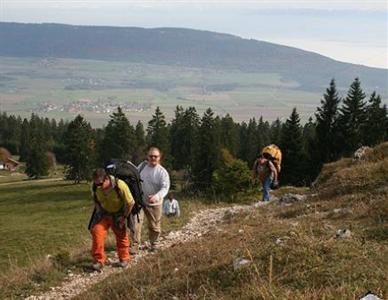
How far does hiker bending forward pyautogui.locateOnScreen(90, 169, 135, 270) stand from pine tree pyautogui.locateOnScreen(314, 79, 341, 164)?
148 ft

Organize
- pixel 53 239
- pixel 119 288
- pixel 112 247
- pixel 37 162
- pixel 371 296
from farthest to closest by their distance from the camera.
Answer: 1. pixel 37 162
2. pixel 53 239
3. pixel 112 247
4. pixel 119 288
5. pixel 371 296

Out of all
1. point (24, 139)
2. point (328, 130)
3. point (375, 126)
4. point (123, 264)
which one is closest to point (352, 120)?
point (328, 130)

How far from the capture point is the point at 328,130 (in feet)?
178

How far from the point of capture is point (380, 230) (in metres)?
7.64

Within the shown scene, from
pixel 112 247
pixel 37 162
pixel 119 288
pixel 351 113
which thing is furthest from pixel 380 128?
pixel 37 162

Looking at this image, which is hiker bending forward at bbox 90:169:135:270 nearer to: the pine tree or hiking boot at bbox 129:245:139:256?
hiking boot at bbox 129:245:139:256

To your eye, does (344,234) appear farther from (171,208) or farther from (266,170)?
(171,208)

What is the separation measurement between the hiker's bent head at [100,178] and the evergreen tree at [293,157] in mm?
44922

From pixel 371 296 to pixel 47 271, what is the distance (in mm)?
7328

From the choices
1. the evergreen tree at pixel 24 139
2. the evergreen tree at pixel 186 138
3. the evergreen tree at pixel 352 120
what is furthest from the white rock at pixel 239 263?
the evergreen tree at pixel 24 139

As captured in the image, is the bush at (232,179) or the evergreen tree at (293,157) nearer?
the bush at (232,179)

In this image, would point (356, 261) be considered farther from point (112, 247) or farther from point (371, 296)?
point (112, 247)

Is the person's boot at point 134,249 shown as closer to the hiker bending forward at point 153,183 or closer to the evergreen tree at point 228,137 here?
the hiker bending forward at point 153,183

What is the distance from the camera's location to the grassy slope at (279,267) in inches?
208
